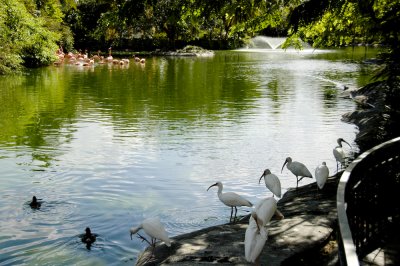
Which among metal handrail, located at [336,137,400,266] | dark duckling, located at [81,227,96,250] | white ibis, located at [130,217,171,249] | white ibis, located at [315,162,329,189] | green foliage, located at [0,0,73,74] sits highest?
green foliage, located at [0,0,73,74]

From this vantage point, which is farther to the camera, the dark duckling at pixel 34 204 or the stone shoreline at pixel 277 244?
the dark duckling at pixel 34 204

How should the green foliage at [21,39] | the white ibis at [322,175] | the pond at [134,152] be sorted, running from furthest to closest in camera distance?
the green foliage at [21,39] < the white ibis at [322,175] < the pond at [134,152]

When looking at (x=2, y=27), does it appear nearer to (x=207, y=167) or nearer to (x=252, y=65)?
(x=252, y=65)

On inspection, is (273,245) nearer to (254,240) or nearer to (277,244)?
(277,244)

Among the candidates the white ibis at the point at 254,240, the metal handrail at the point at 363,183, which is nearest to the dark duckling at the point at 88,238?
the white ibis at the point at 254,240

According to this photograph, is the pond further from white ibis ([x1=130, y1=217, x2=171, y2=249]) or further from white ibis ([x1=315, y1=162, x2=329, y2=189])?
white ibis ([x1=315, y1=162, x2=329, y2=189])

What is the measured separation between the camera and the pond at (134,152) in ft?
27.8

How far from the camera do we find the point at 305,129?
16453 millimetres

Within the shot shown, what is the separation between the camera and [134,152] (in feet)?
43.9

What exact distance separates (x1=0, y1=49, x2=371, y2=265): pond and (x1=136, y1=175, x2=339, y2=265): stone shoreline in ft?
4.22

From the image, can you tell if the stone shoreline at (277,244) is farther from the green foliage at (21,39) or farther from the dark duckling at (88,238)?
the green foliage at (21,39)

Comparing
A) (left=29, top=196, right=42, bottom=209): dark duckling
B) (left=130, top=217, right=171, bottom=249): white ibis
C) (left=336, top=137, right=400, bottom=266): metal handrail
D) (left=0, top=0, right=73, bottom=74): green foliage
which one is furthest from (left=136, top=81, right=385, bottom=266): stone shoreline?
(left=0, top=0, right=73, bottom=74): green foliage

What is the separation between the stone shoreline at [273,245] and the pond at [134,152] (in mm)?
1285

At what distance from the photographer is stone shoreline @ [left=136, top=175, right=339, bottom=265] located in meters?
5.83
